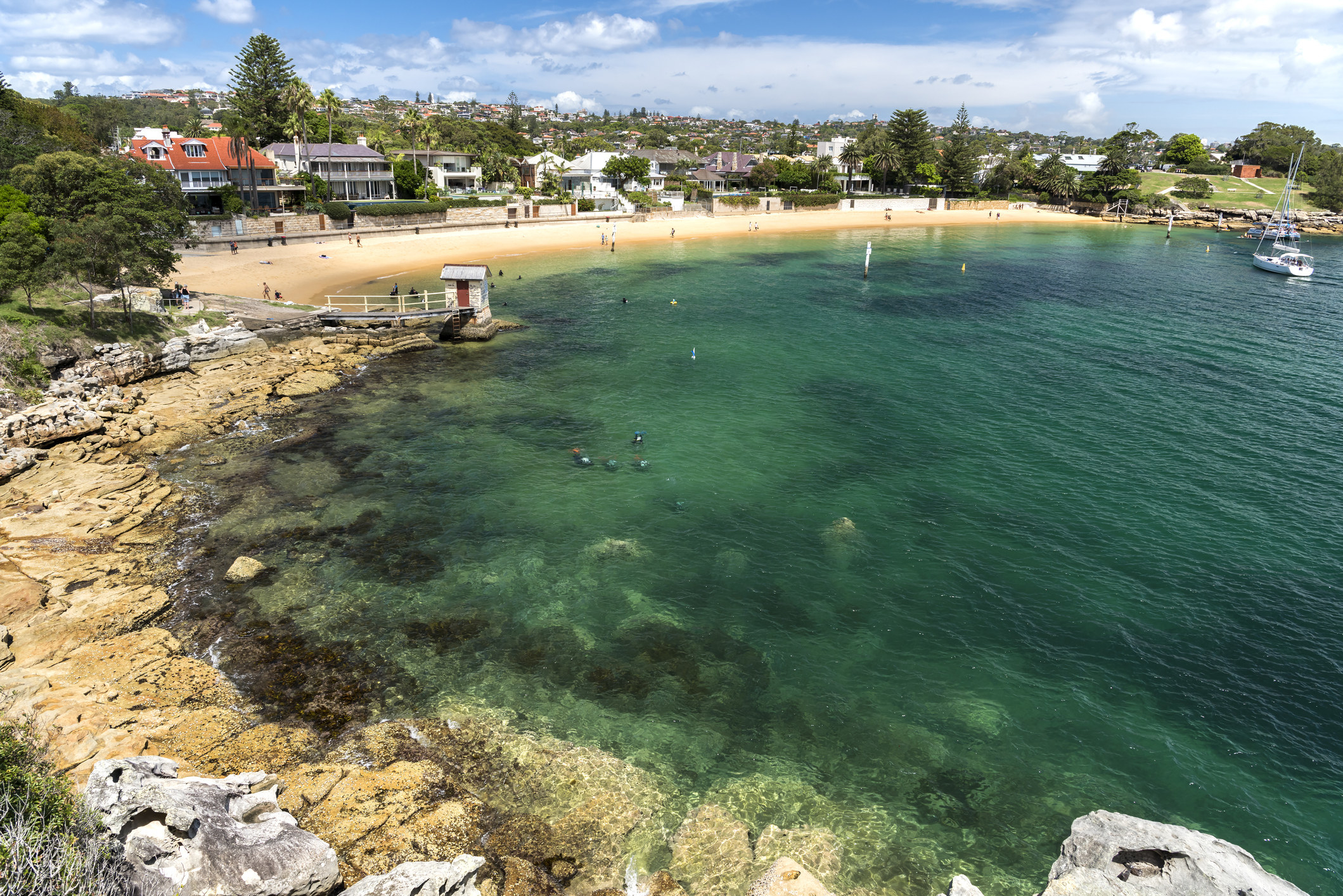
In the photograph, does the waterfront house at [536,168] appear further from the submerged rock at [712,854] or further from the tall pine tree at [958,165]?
the submerged rock at [712,854]

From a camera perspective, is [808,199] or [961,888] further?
[808,199]

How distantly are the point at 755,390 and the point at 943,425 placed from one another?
11.3 metres

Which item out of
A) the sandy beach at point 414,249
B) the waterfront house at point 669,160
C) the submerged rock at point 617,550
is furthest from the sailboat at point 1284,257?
the waterfront house at point 669,160

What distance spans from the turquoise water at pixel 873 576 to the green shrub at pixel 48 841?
751cm

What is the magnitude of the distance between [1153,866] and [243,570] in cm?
2526

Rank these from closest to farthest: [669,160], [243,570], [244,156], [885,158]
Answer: [243,570], [244,156], [885,158], [669,160]

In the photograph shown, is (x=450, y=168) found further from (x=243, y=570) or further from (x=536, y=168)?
(x=243, y=570)

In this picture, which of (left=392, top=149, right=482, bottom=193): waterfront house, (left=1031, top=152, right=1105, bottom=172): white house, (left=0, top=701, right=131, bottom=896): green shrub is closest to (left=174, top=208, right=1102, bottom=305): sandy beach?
(left=392, top=149, right=482, bottom=193): waterfront house

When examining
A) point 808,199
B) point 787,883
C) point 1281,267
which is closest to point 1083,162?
point 808,199

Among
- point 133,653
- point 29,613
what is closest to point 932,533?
point 133,653

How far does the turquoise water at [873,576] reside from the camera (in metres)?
16.1

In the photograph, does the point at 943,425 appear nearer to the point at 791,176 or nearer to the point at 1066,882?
the point at 1066,882

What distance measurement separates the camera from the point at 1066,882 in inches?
446

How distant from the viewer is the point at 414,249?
82.4 m
